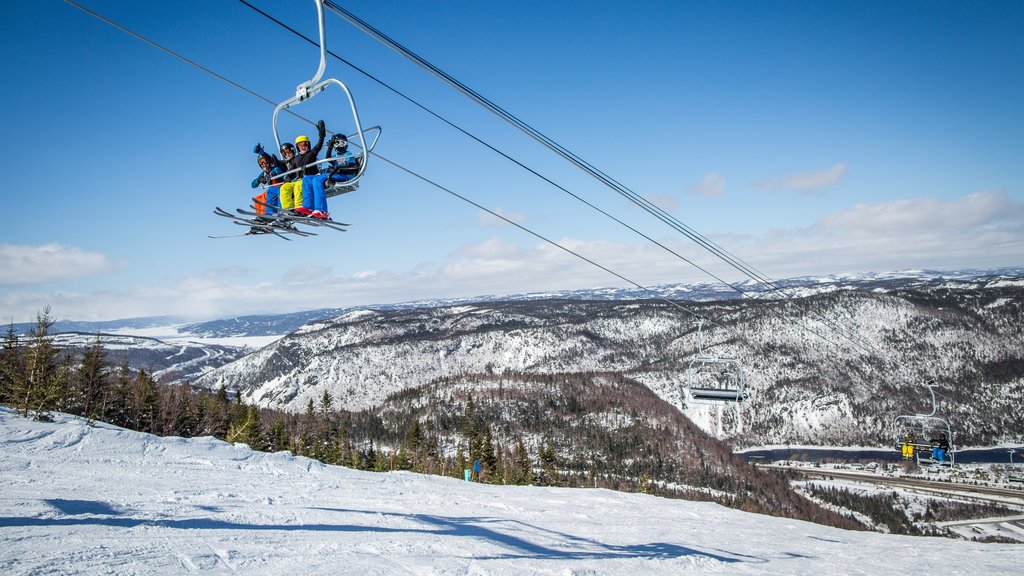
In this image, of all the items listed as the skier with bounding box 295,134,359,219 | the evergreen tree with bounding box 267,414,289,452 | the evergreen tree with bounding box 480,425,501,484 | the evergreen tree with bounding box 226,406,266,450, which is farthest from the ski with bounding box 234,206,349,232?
the evergreen tree with bounding box 480,425,501,484


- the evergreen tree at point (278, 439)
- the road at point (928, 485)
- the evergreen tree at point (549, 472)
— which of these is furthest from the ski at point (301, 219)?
the road at point (928, 485)

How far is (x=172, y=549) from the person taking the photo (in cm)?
1068

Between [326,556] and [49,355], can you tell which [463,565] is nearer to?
[326,556]

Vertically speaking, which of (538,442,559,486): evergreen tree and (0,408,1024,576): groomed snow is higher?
(0,408,1024,576): groomed snow

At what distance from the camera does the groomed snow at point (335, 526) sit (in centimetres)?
1077

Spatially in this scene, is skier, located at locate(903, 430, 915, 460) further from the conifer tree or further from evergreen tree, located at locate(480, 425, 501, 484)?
the conifer tree

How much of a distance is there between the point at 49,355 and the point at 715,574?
38210mm

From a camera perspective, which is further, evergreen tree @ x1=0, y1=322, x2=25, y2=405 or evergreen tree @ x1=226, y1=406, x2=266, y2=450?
evergreen tree @ x1=226, y1=406, x2=266, y2=450

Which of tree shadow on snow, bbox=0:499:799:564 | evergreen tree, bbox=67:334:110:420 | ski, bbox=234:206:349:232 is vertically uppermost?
ski, bbox=234:206:349:232

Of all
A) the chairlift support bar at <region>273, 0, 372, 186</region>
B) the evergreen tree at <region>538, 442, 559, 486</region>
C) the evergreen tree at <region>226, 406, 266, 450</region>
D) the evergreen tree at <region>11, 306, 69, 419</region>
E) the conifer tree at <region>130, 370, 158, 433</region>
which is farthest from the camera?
the evergreen tree at <region>538, 442, 559, 486</region>

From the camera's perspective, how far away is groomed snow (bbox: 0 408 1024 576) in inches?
424

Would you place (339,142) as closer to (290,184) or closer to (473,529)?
(290,184)

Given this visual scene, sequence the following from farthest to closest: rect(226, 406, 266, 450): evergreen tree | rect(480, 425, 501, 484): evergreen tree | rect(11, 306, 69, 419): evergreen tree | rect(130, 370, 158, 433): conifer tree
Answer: rect(480, 425, 501, 484): evergreen tree, rect(226, 406, 266, 450): evergreen tree, rect(130, 370, 158, 433): conifer tree, rect(11, 306, 69, 419): evergreen tree

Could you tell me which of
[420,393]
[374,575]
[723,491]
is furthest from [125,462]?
[420,393]
